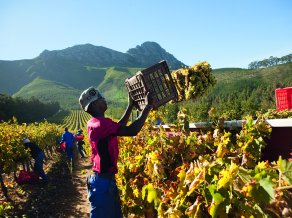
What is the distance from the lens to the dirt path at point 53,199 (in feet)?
24.0

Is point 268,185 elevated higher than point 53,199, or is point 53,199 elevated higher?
point 268,185

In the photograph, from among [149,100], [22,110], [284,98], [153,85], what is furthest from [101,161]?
[22,110]

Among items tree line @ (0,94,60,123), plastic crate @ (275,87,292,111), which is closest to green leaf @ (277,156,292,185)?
plastic crate @ (275,87,292,111)

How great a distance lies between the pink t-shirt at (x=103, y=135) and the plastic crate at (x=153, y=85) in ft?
1.52

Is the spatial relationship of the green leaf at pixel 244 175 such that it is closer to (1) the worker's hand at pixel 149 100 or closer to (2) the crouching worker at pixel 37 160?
(1) the worker's hand at pixel 149 100

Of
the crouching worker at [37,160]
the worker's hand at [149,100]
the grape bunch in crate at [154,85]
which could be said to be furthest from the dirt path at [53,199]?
the worker's hand at [149,100]

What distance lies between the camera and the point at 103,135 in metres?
2.97

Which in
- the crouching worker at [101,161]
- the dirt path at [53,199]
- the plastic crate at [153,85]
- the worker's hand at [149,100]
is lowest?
the dirt path at [53,199]

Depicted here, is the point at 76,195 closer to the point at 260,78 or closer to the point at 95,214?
the point at 95,214

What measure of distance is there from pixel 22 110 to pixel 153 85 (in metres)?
77.2

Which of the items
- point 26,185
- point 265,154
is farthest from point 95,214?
point 26,185

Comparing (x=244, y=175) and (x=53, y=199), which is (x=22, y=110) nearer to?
(x=53, y=199)

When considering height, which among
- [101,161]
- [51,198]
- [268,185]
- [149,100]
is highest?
[149,100]

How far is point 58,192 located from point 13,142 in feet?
9.13
